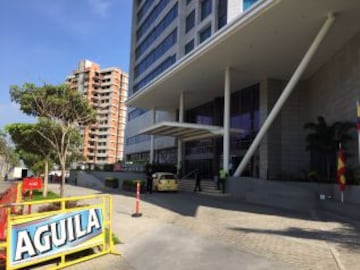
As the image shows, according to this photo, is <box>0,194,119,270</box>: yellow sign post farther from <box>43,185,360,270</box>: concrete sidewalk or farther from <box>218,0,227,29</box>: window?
<box>218,0,227,29</box>: window

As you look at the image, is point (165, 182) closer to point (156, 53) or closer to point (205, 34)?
point (205, 34)

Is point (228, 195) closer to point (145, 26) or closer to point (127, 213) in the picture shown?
point (127, 213)

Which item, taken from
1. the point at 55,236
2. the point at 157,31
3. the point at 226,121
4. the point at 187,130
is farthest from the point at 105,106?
the point at 55,236

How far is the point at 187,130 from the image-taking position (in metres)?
35.0

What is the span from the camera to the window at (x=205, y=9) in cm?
4143

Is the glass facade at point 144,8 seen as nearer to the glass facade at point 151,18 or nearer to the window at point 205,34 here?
the glass facade at point 151,18

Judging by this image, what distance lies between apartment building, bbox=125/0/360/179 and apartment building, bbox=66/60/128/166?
72413mm

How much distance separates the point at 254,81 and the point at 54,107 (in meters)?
19.3

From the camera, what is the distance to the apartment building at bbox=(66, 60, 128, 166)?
122 m

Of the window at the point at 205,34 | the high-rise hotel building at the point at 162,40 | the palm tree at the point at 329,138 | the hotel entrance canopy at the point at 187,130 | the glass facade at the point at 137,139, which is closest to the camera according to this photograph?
the palm tree at the point at 329,138

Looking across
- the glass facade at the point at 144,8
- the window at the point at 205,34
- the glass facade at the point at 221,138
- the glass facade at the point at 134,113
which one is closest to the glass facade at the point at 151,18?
the glass facade at the point at 144,8

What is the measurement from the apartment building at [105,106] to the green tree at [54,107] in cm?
10210

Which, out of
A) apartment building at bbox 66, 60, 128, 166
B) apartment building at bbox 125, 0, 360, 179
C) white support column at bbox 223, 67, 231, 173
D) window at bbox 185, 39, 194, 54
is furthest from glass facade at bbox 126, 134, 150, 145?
apartment building at bbox 66, 60, 128, 166

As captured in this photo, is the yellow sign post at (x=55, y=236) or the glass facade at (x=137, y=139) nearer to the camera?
the yellow sign post at (x=55, y=236)
